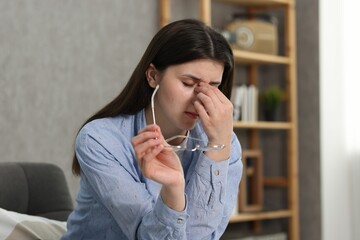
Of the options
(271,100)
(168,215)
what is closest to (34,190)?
(168,215)

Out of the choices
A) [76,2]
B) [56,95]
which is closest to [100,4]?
[76,2]

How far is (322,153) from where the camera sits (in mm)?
4082

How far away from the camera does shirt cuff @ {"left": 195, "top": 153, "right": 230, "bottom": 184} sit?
60.0 inches

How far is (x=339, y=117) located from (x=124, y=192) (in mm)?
2816

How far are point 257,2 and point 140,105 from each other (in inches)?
106

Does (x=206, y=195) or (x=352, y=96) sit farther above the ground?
(x=352, y=96)

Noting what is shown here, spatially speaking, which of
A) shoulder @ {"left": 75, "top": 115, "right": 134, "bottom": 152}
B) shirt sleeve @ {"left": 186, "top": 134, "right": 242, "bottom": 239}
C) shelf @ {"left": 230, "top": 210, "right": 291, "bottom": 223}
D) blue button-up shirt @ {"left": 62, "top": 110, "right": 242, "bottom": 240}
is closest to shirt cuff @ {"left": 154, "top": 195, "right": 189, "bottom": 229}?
blue button-up shirt @ {"left": 62, "top": 110, "right": 242, "bottom": 240}

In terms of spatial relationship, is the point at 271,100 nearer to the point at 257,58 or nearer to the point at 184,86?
the point at 257,58

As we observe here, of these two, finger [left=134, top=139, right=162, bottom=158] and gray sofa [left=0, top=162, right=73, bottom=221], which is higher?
finger [left=134, top=139, right=162, bottom=158]

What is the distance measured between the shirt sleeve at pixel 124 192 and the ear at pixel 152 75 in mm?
170

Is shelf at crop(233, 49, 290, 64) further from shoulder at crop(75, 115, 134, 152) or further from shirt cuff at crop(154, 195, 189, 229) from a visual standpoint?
shirt cuff at crop(154, 195, 189, 229)

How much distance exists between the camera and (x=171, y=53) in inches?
62.1

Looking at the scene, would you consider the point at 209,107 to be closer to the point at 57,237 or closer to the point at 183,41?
the point at 183,41

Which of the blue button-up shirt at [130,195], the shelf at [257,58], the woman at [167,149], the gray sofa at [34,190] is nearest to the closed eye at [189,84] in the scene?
the woman at [167,149]
